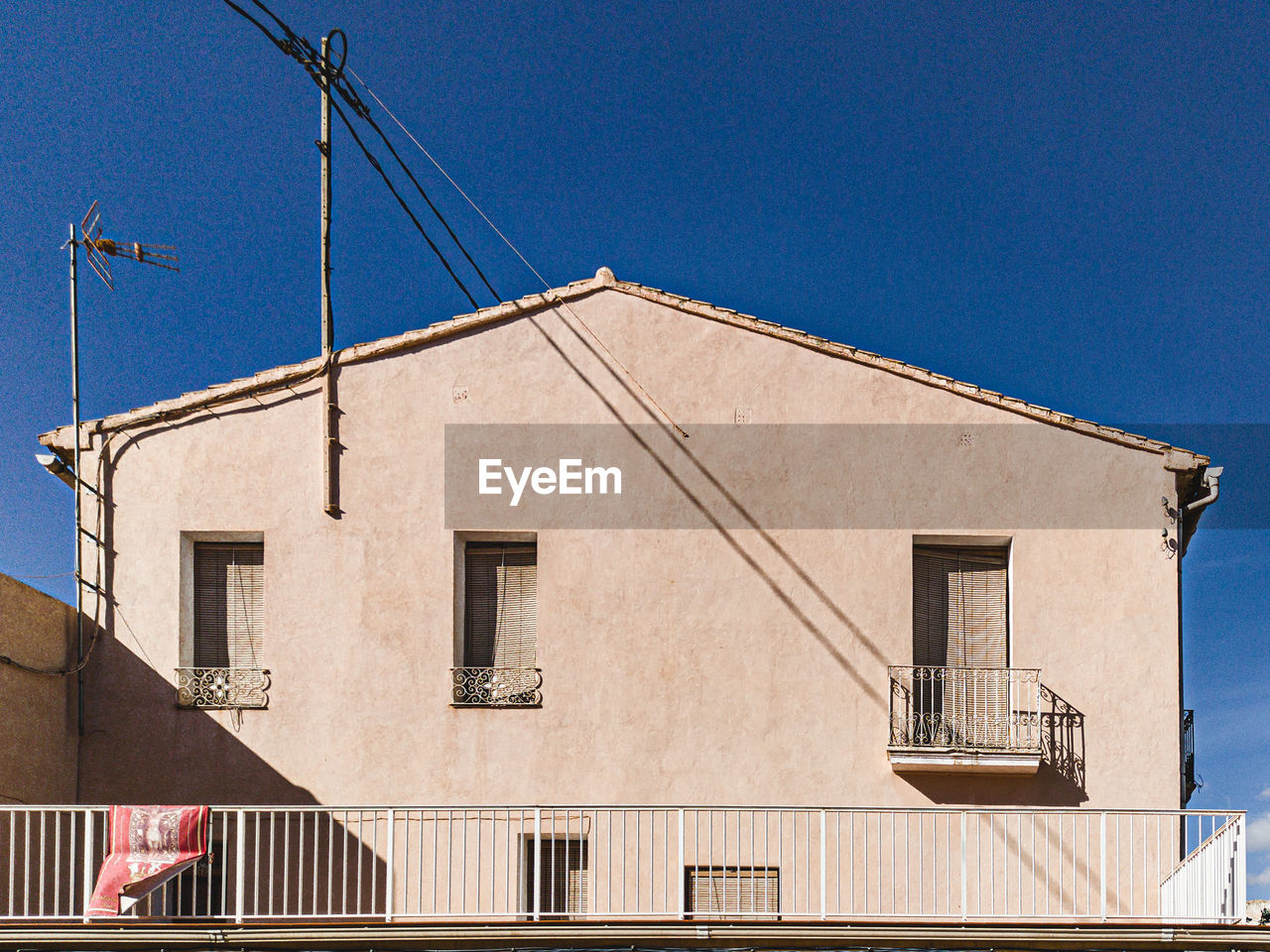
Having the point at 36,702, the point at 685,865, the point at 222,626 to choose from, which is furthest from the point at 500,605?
the point at 36,702

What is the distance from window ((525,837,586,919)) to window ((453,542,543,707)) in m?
1.51

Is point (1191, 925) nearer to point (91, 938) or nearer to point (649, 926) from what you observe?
point (649, 926)

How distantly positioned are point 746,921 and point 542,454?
5.14 m

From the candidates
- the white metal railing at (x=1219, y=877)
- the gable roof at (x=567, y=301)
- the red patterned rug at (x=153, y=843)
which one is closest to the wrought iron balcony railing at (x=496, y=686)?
the red patterned rug at (x=153, y=843)

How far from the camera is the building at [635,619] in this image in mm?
10234

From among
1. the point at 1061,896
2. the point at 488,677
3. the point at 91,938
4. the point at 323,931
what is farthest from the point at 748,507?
the point at 91,938

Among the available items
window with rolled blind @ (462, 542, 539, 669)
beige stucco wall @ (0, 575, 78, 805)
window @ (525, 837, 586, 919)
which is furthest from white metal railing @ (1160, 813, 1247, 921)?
beige stucco wall @ (0, 575, 78, 805)

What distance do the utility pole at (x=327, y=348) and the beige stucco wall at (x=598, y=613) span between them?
163mm

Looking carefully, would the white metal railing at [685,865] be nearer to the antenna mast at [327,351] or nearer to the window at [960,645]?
the window at [960,645]

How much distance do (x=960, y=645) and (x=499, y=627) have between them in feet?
16.7

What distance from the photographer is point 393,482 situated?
10.9 m
